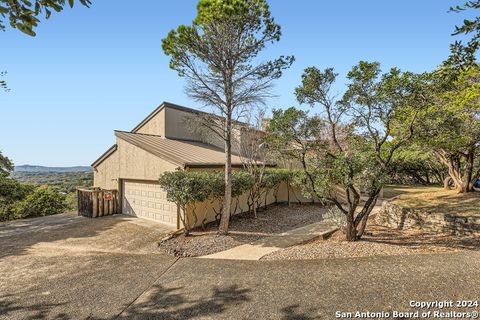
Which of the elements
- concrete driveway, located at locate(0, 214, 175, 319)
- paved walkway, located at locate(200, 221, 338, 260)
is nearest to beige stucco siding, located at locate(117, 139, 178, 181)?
concrete driveway, located at locate(0, 214, 175, 319)

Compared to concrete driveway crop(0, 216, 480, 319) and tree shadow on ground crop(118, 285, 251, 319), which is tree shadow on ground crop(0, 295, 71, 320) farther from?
tree shadow on ground crop(118, 285, 251, 319)

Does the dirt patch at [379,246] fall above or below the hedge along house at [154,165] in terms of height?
below

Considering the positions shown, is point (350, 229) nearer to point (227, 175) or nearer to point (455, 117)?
point (227, 175)

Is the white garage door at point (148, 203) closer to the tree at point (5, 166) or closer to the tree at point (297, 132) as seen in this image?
the tree at point (297, 132)

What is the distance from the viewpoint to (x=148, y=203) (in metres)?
12.9

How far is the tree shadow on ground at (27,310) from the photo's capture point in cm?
494

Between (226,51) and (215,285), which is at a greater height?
(226,51)

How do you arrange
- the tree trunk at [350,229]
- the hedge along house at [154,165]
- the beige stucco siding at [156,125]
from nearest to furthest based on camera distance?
the tree trunk at [350,229] → the hedge along house at [154,165] → the beige stucco siding at [156,125]

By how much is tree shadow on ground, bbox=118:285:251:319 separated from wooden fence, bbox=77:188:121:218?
31.1 feet

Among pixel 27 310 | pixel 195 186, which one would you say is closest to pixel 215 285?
pixel 27 310

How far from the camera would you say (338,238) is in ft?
32.1

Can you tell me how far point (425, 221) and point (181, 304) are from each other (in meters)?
10.6

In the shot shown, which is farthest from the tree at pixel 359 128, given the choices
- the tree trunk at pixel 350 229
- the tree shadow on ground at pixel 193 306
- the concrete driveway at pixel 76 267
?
the concrete driveway at pixel 76 267

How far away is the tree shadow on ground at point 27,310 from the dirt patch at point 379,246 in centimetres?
521
